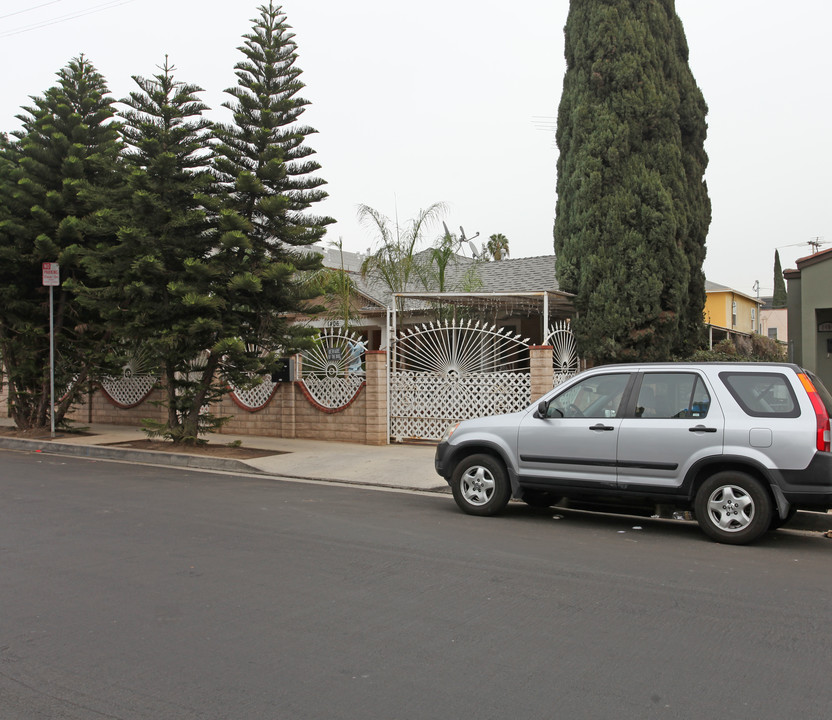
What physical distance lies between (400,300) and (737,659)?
15.5 m

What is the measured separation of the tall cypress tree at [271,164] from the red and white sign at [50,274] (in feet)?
14.4

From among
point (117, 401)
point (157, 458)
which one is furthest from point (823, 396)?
point (117, 401)

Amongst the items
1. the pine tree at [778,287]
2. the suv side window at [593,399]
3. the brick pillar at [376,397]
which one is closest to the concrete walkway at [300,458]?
the brick pillar at [376,397]

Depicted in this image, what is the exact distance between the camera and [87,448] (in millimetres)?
15320

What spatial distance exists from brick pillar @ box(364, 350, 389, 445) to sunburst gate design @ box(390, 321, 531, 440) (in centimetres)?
26

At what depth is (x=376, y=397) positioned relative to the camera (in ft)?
49.9

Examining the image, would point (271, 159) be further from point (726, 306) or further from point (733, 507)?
point (726, 306)

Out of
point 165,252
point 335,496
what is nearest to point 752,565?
point 335,496

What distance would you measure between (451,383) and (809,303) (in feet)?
23.6

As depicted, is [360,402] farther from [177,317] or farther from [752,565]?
[752,565]

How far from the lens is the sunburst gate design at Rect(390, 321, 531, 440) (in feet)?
47.2

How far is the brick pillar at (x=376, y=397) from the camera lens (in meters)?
15.2

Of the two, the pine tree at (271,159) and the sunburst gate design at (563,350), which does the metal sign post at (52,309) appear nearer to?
the pine tree at (271,159)

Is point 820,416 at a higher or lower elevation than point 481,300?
lower
